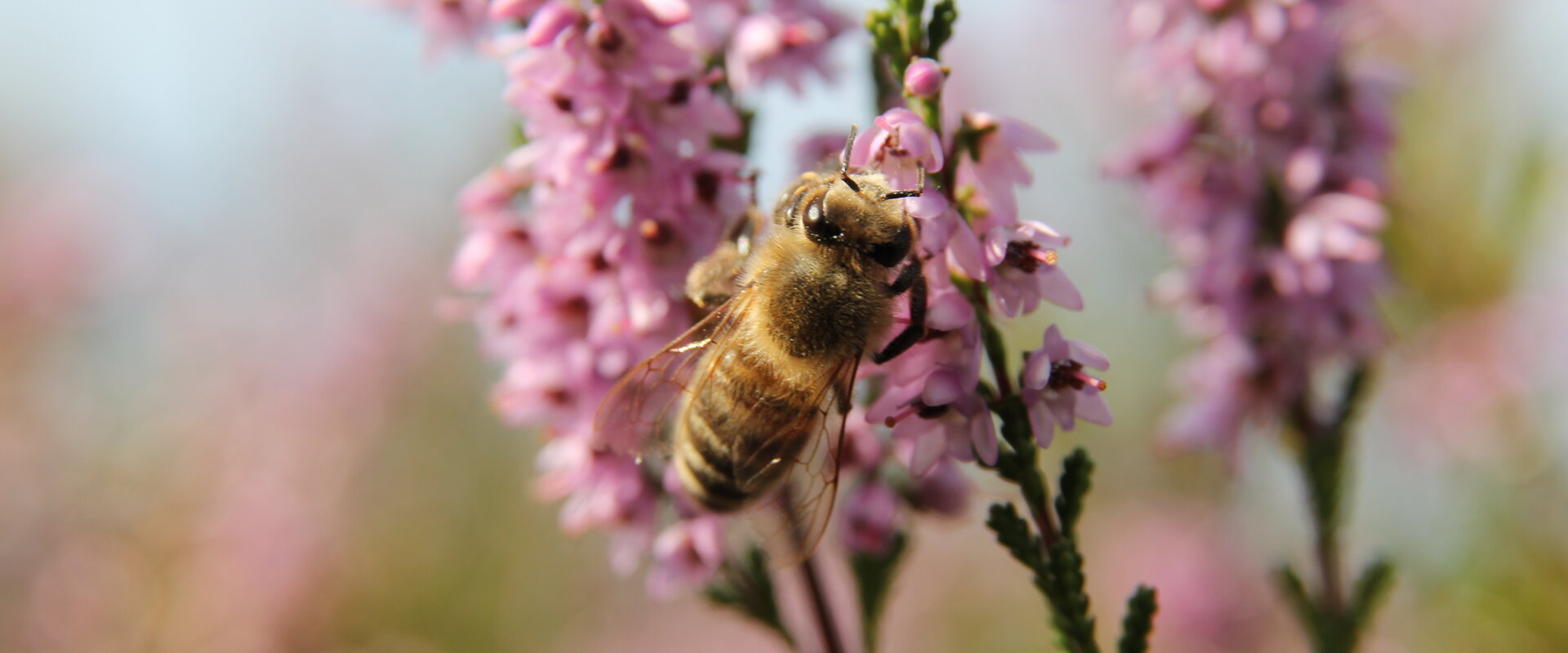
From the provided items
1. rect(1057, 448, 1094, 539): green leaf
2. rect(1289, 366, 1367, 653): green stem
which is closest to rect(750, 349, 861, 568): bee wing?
rect(1057, 448, 1094, 539): green leaf

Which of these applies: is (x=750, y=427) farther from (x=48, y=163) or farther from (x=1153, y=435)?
(x=48, y=163)

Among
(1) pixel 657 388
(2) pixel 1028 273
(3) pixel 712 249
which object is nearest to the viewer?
(2) pixel 1028 273

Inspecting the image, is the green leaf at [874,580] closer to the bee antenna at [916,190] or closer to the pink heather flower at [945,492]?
the pink heather flower at [945,492]

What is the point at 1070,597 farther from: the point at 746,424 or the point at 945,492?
the point at 945,492

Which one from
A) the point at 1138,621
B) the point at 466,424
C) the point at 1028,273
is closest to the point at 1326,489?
the point at 1138,621

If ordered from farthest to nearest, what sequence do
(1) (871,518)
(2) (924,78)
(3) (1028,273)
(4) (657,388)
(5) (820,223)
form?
(1) (871,518) → (4) (657,388) → (5) (820,223) → (3) (1028,273) → (2) (924,78)

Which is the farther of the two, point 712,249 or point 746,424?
point 712,249
